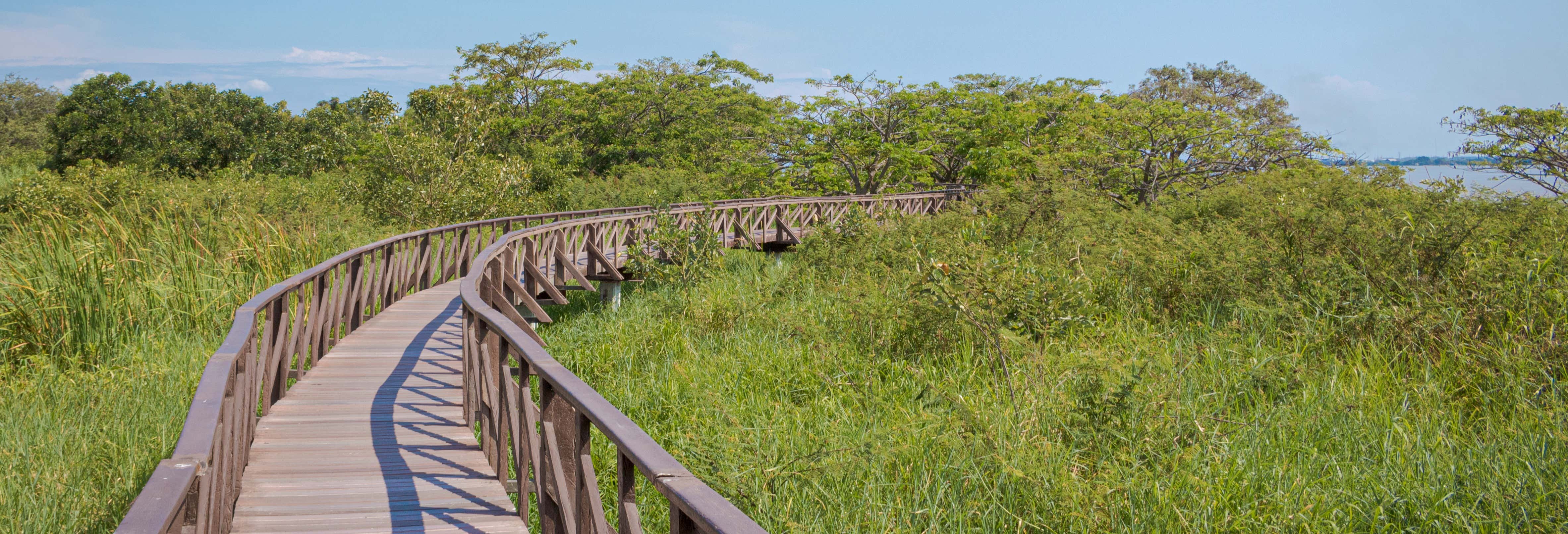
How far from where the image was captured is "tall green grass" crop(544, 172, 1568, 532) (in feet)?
15.7

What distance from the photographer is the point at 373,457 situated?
4.68m

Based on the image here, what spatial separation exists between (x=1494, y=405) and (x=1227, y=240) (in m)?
3.81

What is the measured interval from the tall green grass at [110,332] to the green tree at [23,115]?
33.5m

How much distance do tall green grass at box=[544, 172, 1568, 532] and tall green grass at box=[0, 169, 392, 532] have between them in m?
3.14

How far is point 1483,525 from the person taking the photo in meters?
4.54

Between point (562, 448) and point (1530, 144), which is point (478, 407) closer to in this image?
point (562, 448)

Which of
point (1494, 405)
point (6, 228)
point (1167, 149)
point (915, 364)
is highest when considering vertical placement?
point (1167, 149)

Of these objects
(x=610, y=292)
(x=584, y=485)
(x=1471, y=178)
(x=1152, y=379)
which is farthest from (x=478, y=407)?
(x=1471, y=178)

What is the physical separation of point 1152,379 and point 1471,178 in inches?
392

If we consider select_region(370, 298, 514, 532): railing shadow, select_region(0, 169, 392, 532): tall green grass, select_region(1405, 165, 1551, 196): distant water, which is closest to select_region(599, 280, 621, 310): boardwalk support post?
select_region(0, 169, 392, 532): tall green grass

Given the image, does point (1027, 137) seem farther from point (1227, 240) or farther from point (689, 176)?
point (1227, 240)

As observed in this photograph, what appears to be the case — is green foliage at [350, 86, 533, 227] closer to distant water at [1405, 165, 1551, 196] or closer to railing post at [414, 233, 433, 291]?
railing post at [414, 233, 433, 291]

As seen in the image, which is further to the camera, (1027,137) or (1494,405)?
(1027,137)

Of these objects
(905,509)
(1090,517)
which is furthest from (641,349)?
(1090,517)
